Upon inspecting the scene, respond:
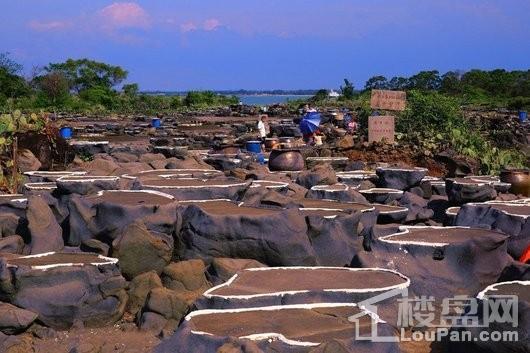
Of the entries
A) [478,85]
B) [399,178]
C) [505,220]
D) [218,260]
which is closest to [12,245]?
[218,260]

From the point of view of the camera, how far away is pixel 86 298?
5094mm

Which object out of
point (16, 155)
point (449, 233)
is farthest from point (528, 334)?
point (16, 155)

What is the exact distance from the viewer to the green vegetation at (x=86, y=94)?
→ 39.0 meters

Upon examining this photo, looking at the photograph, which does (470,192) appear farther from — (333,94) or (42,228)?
(333,94)

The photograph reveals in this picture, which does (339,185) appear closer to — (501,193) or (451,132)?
(501,193)

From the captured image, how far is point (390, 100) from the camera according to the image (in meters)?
15.7

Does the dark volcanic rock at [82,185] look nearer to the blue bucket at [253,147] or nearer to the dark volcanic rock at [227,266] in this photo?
the dark volcanic rock at [227,266]

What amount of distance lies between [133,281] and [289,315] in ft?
5.53

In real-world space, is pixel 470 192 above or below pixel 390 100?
below

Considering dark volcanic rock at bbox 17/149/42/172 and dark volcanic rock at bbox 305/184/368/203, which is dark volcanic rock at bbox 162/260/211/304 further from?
dark volcanic rock at bbox 17/149/42/172

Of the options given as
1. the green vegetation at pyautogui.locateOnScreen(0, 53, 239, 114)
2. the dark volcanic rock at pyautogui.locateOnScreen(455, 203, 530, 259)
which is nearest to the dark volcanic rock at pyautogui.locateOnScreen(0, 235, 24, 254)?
the dark volcanic rock at pyautogui.locateOnScreen(455, 203, 530, 259)

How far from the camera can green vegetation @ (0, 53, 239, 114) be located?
3900cm

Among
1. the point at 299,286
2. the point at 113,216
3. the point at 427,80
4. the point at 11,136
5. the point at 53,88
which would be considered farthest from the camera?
the point at 427,80

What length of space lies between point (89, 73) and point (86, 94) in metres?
7.98
